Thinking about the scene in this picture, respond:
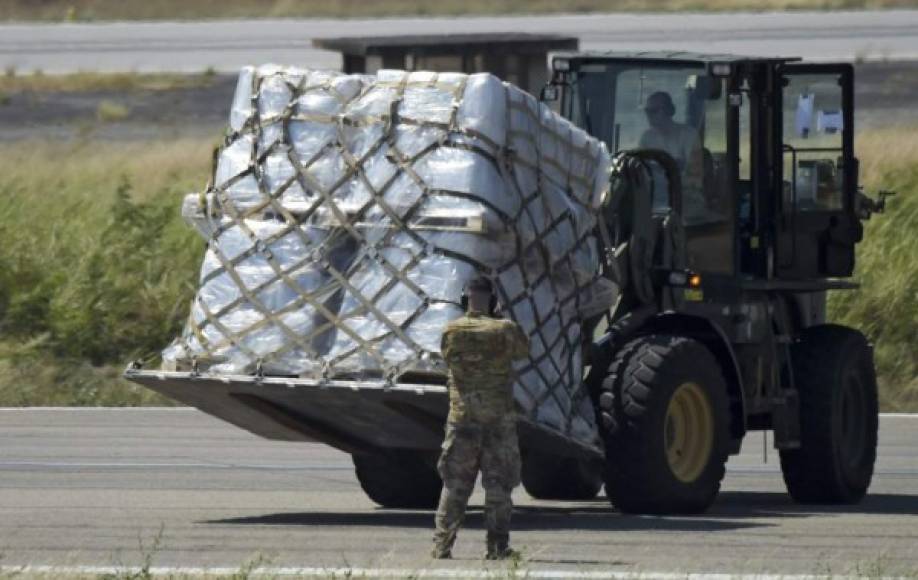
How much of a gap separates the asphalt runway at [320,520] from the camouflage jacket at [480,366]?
80cm

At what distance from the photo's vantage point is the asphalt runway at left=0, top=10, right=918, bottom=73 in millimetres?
52312

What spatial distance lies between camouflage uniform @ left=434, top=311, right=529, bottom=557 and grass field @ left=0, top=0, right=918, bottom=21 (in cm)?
5016

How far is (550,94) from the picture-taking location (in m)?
16.2

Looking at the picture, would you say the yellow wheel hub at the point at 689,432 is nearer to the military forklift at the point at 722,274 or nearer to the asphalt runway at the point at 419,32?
the military forklift at the point at 722,274

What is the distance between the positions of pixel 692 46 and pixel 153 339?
28.1 metres

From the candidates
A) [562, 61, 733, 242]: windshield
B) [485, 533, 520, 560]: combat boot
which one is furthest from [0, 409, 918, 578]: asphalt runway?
[562, 61, 733, 242]: windshield

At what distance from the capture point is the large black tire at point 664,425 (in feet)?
47.4

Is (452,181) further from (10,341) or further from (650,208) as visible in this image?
(10,341)

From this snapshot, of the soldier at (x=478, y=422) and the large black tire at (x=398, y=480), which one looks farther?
the large black tire at (x=398, y=480)

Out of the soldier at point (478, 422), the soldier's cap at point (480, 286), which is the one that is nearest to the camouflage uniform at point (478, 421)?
the soldier at point (478, 422)

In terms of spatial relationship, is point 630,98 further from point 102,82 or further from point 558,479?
point 102,82

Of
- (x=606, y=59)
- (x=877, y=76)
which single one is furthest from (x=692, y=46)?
(x=606, y=59)

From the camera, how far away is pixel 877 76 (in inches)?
1853

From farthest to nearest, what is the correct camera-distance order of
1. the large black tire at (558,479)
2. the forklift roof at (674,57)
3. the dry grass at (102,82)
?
the dry grass at (102,82) → the large black tire at (558,479) → the forklift roof at (674,57)
